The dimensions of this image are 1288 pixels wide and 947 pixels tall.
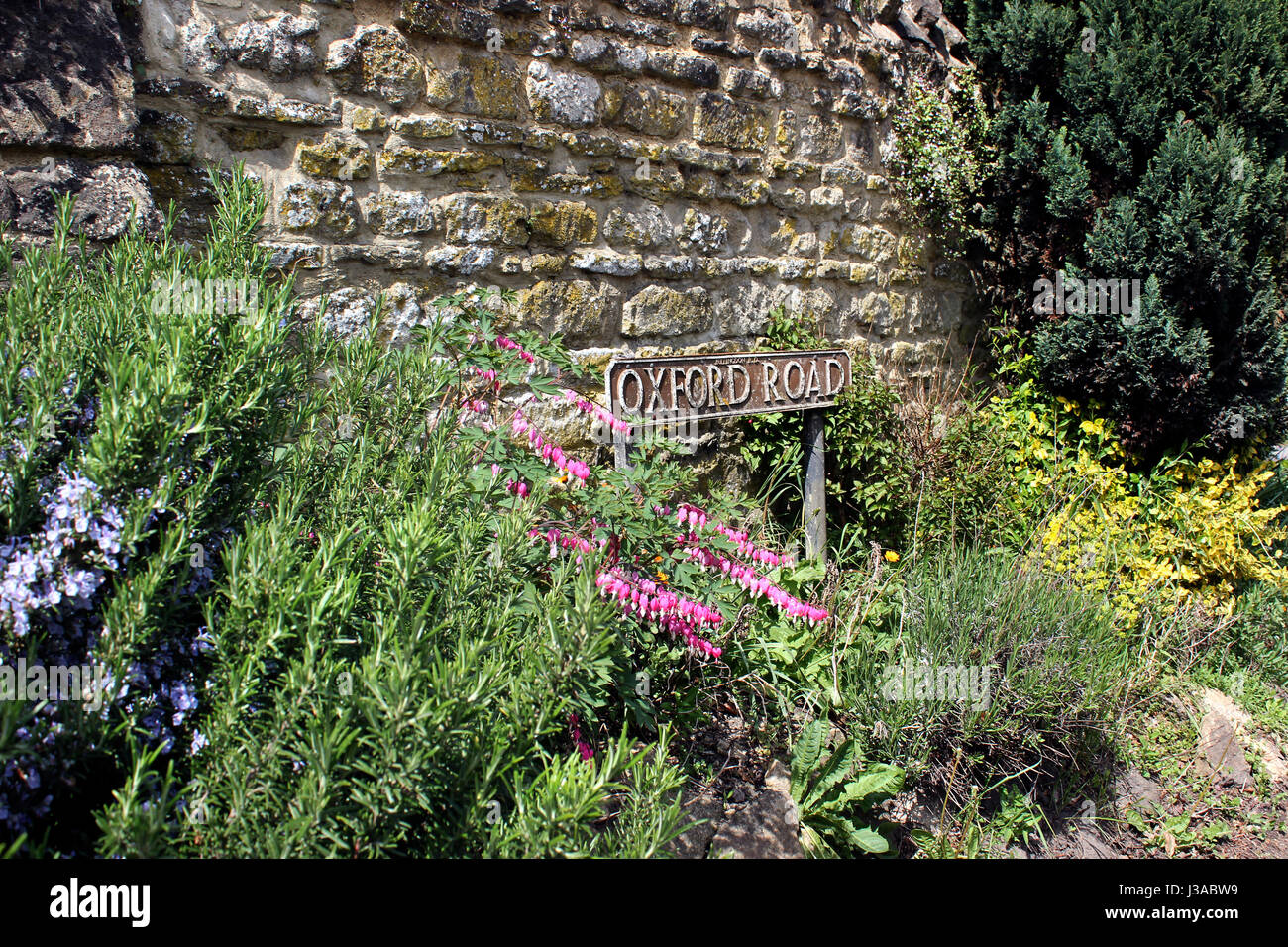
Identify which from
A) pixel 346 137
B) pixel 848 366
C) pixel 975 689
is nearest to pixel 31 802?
pixel 346 137

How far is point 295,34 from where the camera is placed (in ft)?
9.30

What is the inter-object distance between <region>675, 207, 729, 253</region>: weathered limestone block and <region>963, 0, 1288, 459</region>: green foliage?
187 cm

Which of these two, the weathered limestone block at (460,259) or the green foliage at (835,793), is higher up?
the weathered limestone block at (460,259)

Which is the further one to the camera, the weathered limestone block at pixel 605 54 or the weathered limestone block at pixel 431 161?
the weathered limestone block at pixel 605 54

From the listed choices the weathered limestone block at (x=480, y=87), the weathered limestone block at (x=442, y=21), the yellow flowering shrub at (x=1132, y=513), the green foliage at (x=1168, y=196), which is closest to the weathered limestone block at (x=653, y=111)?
the weathered limestone block at (x=480, y=87)

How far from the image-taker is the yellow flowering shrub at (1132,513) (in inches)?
156

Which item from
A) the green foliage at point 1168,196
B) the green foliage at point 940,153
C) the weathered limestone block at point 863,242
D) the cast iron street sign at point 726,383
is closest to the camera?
the cast iron street sign at point 726,383

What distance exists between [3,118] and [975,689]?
3.50m

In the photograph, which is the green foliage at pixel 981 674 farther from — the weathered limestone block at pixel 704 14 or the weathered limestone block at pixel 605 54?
the weathered limestone block at pixel 704 14

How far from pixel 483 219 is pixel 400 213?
1.07ft

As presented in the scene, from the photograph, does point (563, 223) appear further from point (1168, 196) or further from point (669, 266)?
point (1168, 196)

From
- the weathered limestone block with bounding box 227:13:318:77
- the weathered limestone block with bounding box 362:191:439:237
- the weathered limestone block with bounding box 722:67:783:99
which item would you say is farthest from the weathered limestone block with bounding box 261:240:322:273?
the weathered limestone block with bounding box 722:67:783:99

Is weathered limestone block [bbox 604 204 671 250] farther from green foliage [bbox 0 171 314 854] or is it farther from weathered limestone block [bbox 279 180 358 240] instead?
green foliage [bbox 0 171 314 854]

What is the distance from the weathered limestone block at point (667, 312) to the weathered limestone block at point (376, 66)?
124 cm
